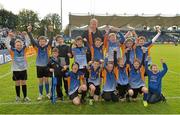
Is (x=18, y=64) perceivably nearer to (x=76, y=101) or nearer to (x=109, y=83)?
(x=76, y=101)

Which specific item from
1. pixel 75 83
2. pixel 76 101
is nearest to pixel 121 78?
pixel 75 83

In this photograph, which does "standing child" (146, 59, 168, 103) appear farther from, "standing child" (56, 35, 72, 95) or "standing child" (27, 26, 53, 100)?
"standing child" (27, 26, 53, 100)

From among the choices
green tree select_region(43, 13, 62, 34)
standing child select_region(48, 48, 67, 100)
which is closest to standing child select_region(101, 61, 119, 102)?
standing child select_region(48, 48, 67, 100)

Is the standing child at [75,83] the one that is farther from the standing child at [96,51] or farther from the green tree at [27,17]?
the green tree at [27,17]

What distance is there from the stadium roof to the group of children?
61396mm

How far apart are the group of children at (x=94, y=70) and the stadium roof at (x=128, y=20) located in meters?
61.4

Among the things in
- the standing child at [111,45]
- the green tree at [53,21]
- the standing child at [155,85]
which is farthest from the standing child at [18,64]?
the green tree at [53,21]

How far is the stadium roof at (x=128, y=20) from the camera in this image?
71.2 meters

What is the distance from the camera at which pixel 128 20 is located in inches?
2862

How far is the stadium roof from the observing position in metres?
71.2

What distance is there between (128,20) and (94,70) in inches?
2540

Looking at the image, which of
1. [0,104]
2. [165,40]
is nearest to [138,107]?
[0,104]

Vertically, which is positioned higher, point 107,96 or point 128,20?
point 128,20

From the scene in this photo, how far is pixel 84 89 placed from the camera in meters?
8.65
